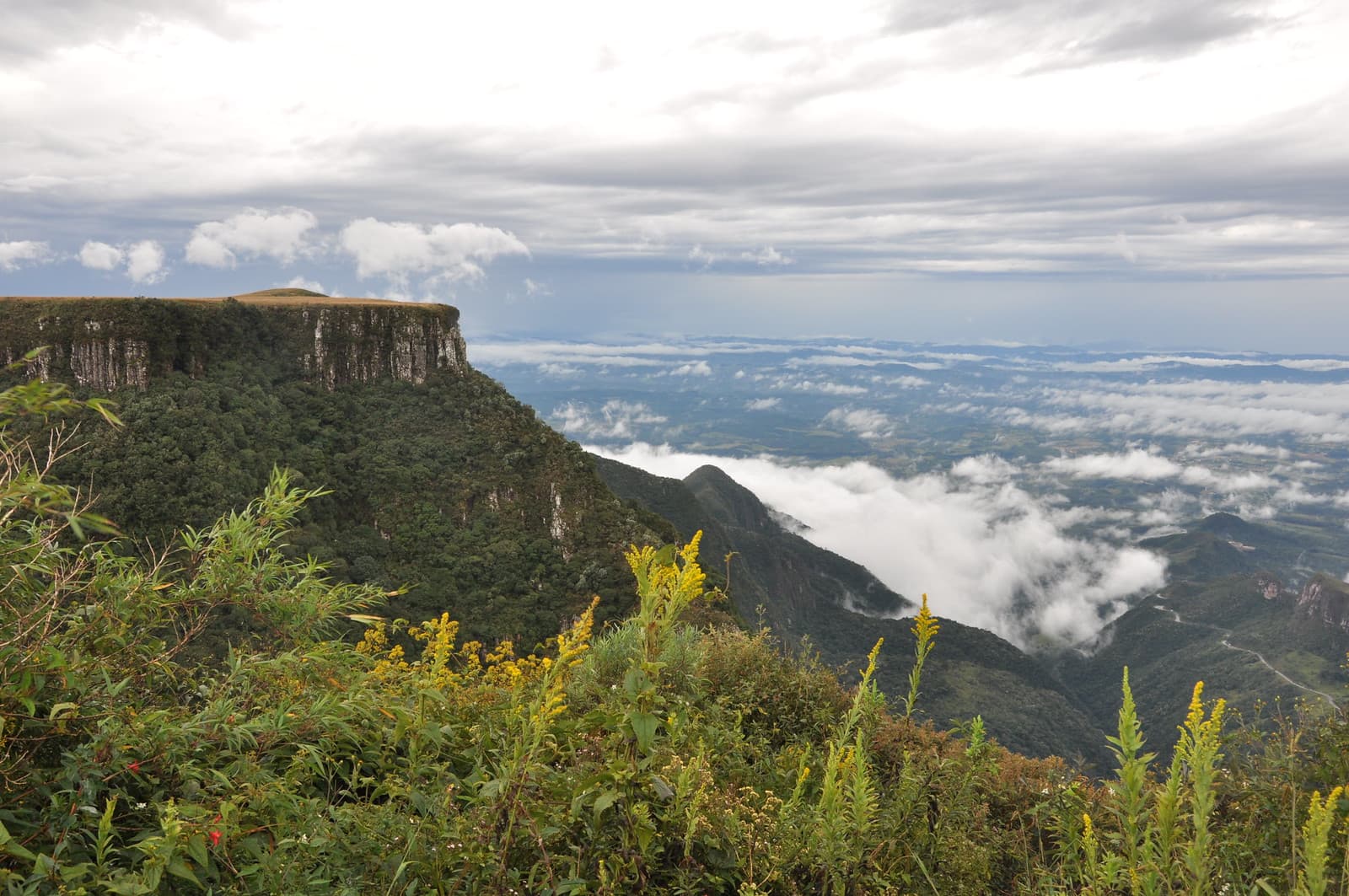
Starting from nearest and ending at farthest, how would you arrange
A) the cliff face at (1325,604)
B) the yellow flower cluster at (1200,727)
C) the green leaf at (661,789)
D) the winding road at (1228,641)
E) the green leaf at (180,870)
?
the yellow flower cluster at (1200,727)
the green leaf at (180,870)
the green leaf at (661,789)
the winding road at (1228,641)
the cliff face at (1325,604)

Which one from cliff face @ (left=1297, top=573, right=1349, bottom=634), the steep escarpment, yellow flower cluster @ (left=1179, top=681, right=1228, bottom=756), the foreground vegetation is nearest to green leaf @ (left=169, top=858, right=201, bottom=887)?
the foreground vegetation

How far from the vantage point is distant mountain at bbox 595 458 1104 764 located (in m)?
88.4

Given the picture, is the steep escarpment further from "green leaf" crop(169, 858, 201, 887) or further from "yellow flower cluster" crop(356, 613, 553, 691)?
"green leaf" crop(169, 858, 201, 887)

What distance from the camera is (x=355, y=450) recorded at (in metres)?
57.3

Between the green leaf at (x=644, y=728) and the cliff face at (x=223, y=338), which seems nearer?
the green leaf at (x=644, y=728)

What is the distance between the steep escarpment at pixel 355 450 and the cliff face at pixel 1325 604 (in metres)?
163

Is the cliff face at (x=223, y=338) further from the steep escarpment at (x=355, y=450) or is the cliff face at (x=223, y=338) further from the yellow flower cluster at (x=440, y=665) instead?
the yellow flower cluster at (x=440, y=665)

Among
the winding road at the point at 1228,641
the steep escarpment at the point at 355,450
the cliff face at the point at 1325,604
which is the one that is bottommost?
the winding road at the point at 1228,641

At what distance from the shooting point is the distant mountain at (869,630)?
88.4 meters

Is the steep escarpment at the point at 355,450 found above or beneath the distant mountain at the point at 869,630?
above

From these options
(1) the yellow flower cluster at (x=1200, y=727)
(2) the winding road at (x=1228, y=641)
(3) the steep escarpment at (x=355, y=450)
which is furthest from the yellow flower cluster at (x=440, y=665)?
(2) the winding road at (x=1228, y=641)

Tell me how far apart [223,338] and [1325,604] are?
198071 mm

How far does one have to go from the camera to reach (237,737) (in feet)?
9.78

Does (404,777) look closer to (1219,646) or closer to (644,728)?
(644,728)
